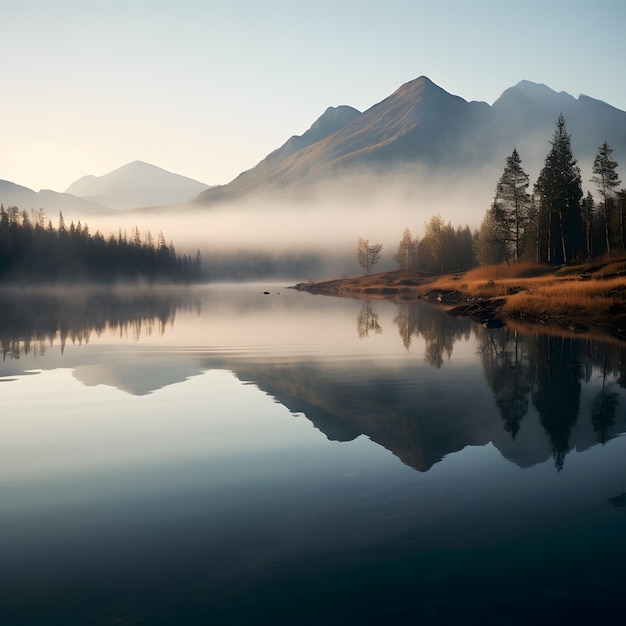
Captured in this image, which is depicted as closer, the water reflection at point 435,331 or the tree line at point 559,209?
the water reflection at point 435,331

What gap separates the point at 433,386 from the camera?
25266mm

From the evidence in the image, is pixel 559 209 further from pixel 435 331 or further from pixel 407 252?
pixel 407 252

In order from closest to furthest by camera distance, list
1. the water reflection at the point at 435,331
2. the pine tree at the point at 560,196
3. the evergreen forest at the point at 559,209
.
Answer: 1. the water reflection at the point at 435,331
2. the evergreen forest at the point at 559,209
3. the pine tree at the point at 560,196

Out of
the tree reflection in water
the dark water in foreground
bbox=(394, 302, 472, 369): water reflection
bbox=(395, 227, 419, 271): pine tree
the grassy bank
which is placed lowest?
the dark water in foreground

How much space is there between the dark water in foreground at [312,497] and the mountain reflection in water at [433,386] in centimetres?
16

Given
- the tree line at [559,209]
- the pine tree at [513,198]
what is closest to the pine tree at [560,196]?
the tree line at [559,209]

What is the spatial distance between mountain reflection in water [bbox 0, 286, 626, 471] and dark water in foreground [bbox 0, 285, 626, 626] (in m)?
0.16

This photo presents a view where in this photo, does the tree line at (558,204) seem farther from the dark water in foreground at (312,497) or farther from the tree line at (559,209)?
the dark water in foreground at (312,497)

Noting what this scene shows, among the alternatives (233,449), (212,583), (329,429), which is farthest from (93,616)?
(329,429)

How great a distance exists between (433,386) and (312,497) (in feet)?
46.2

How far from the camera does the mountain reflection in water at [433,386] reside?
1727 centimetres

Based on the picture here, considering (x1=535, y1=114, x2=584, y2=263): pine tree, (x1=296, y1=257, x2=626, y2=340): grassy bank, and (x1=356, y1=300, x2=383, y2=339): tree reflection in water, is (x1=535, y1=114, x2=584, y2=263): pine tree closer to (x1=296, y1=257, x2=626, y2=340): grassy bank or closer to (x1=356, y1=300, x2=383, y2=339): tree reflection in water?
(x1=296, y1=257, x2=626, y2=340): grassy bank

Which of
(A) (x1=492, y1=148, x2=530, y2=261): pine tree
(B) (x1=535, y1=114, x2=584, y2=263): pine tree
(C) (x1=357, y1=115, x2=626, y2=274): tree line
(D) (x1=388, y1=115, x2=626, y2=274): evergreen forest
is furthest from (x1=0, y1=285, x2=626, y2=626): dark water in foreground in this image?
(A) (x1=492, y1=148, x2=530, y2=261): pine tree

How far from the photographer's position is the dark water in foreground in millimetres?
8414
